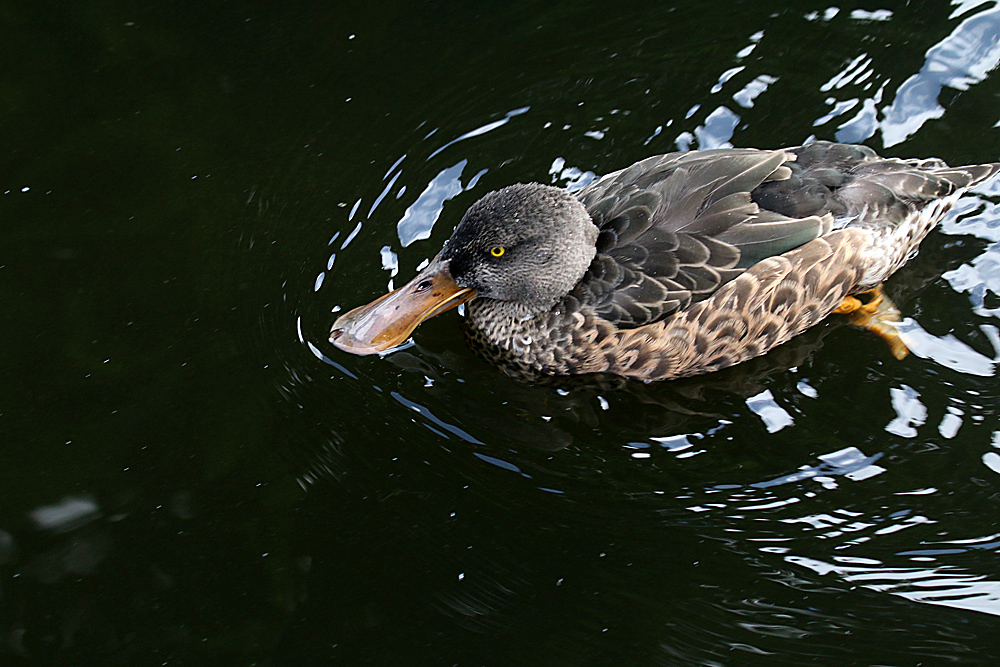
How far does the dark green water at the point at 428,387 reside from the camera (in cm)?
396

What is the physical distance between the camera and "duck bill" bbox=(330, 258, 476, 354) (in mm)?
4797

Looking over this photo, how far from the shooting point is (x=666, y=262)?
4574mm

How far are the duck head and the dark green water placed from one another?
27 cm

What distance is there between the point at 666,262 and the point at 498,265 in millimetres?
838

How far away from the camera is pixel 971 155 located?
228 inches

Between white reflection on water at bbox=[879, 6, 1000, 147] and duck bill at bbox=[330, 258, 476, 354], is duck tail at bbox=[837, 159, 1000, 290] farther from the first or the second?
duck bill at bbox=[330, 258, 476, 354]

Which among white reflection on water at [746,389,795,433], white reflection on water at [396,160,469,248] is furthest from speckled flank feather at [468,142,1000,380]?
white reflection on water at [396,160,469,248]

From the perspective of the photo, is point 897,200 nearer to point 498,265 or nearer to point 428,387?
point 498,265

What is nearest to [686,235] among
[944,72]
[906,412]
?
[906,412]

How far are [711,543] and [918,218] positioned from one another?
7.32 feet

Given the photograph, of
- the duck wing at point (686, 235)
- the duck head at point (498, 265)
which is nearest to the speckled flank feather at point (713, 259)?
the duck wing at point (686, 235)

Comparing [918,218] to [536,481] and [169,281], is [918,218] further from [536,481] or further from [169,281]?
[169,281]

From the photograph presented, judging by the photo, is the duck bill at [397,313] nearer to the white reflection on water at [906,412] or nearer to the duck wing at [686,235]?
the duck wing at [686,235]

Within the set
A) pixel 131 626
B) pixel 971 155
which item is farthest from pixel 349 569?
pixel 971 155
